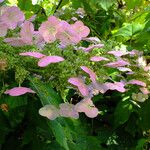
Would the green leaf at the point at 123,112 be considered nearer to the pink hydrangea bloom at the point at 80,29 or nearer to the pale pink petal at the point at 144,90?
the pale pink petal at the point at 144,90

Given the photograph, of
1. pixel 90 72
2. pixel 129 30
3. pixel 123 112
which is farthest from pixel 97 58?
pixel 129 30

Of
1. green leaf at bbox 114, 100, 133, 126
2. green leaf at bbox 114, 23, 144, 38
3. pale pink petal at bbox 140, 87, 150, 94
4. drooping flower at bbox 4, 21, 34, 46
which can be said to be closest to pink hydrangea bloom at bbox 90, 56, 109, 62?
drooping flower at bbox 4, 21, 34, 46

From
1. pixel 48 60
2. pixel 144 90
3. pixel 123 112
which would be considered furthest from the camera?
pixel 123 112

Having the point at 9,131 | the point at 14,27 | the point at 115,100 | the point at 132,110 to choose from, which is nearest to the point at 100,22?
the point at 115,100

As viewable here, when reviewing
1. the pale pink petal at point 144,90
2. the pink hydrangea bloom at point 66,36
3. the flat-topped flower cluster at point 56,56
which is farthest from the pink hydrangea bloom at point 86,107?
the pale pink petal at point 144,90

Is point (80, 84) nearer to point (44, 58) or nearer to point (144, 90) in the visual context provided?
point (44, 58)

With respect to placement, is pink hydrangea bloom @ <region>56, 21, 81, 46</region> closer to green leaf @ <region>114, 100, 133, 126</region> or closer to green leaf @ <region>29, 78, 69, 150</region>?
green leaf @ <region>29, 78, 69, 150</region>

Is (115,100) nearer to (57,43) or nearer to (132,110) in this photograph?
(132,110)
